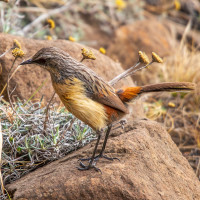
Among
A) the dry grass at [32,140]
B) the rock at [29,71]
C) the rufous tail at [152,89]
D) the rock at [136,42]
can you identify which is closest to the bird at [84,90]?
the rufous tail at [152,89]

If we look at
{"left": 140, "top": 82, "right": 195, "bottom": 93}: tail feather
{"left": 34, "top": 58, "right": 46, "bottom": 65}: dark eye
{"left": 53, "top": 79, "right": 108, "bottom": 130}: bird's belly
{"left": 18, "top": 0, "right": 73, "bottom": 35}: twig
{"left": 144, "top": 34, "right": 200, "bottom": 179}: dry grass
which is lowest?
{"left": 144, "top": 34, "right": 200, "bottom": 179}: dry grass

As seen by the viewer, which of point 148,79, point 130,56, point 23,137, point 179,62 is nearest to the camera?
point 23,137

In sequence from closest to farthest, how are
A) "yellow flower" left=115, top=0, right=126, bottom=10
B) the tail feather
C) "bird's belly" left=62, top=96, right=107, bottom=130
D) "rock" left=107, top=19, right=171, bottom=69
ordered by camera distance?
1. "bird's belly" left=62, top=96, right=107, bottom=130
2. the tail feather
3. "rock" left=107, top=19, right=171, bottom=69
4. "yellow flower" left=115, top=0, right=126, bottom=10

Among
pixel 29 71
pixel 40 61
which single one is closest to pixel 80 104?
pixel 40 61

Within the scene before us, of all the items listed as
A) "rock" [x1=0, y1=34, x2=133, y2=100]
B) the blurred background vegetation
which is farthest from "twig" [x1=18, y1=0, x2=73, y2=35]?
"rock" [x1=0, y1=34, x2=133, y2=100]

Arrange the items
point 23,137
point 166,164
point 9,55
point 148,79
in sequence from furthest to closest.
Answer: point 148,79, point 9,55, point 23,137, point 166,164

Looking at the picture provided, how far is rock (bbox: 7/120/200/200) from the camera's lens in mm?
3254

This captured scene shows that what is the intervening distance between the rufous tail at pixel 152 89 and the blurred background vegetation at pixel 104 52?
0.83 metres

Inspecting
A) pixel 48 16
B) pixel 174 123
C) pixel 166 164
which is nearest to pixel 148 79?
pixel 174 123

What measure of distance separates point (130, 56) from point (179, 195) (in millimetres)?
5967

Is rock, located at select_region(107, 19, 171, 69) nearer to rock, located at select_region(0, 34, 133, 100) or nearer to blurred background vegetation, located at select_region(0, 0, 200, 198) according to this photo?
blurred background vegetation, located at select_region(0, 0, 200, 198)

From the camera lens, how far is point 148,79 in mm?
8328

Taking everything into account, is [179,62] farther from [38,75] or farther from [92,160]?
[92,160]

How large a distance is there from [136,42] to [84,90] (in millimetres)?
5998
